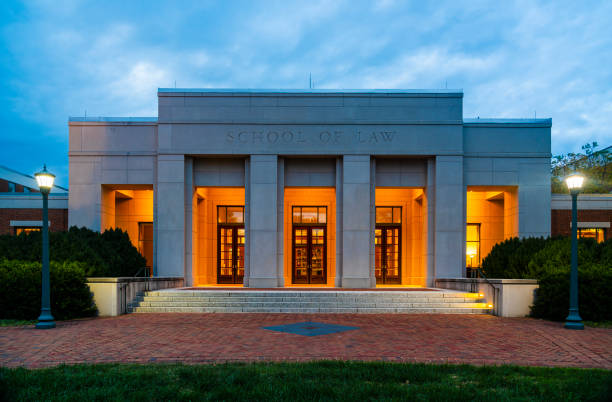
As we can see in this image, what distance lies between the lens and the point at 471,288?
649 inches

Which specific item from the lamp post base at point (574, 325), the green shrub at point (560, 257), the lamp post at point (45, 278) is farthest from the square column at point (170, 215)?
the lamp post base at point (574, 325)

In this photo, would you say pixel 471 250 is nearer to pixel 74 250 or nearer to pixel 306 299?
pixel 306 299

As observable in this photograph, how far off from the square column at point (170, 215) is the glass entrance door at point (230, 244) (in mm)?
3253

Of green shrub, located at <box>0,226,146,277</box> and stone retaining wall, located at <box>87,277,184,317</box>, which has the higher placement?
green shrub, located at <box>0,226,146,277</box>

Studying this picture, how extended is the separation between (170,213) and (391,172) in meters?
10.6

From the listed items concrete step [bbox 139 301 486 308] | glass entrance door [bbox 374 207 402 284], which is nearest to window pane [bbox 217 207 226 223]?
glass entrance door [bbox 374 207 402 284]

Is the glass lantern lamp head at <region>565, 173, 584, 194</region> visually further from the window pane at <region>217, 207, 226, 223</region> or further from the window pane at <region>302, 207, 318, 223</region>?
the window pane at <region>217, 207, 226, 223</region>

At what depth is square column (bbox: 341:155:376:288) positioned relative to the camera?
2088 cm

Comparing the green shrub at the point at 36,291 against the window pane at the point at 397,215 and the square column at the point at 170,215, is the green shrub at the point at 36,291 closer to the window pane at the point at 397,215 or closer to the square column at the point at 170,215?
the square column at the point at 170,215

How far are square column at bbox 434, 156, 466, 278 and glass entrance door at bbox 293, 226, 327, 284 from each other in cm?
588

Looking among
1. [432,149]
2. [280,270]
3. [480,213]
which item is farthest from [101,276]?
[480,213]

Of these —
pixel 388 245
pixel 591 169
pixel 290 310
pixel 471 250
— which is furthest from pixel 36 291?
pixel 591 169

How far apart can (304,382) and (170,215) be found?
16.4 meters

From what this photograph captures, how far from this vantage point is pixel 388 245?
950 inches
